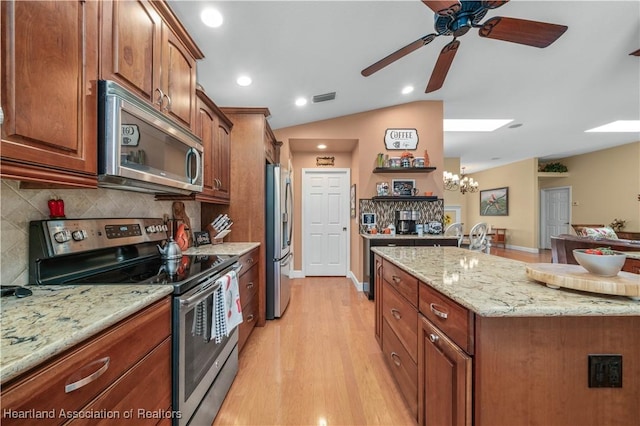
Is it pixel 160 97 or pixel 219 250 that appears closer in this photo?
pixel 160 97


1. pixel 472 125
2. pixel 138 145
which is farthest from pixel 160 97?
pixel 472 125

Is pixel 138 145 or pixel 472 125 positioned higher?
pixel 472 125

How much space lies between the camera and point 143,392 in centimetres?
95

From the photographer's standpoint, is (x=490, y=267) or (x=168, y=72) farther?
(x=168, y=72)

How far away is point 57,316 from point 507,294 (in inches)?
56.8

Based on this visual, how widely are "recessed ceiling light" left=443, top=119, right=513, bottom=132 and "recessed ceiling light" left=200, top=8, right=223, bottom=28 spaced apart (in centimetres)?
445

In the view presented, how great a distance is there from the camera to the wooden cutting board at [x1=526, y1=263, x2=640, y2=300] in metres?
0.81

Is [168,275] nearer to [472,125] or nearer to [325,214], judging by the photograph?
[325,214]

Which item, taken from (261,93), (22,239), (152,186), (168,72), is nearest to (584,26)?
(261,93)

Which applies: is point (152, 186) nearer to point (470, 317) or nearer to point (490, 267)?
point (470, 317)

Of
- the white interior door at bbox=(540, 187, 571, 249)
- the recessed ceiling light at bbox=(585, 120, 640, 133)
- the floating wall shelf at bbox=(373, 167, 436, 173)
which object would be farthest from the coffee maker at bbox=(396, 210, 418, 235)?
the white interior door at bbox=(540, 187, 571, 249)

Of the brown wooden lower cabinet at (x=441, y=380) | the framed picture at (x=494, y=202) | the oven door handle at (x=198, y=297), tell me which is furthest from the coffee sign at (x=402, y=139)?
the framed picture at (x=494, y=202)

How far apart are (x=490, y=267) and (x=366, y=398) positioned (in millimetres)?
1125

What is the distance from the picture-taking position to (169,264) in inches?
59.1
